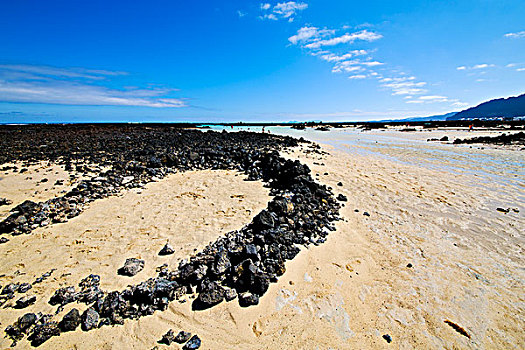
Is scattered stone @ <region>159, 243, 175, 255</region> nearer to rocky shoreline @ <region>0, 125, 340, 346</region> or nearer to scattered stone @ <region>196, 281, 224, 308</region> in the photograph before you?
rocky shoreline @ <region>0, 125, 340, 346</region>

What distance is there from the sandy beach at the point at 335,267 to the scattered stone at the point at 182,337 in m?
0.14

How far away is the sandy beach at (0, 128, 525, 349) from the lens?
3.23 metres

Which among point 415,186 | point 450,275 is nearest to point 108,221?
point 450,275

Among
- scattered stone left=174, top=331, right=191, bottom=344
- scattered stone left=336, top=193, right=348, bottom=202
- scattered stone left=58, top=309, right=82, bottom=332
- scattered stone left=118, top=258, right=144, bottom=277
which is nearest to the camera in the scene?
scattered stone left=174, top=331, right=191, bottom=344

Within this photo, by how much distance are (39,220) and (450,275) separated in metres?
10.8

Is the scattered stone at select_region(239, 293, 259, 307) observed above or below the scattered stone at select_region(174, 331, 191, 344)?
above

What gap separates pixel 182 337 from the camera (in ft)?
10.1

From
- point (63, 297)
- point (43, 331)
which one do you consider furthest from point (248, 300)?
point (63, 297)

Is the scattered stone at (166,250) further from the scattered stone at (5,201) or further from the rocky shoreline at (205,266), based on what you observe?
the scattered stone at (5,201)

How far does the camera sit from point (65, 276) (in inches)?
167

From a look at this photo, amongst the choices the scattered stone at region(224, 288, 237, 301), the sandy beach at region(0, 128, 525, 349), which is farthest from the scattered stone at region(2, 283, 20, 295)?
the scattered stone at region(224, 288, 237, 301)

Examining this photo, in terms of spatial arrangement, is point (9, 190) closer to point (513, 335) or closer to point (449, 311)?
point (449, 311)

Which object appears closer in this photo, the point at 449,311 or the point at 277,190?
the point at 449,311

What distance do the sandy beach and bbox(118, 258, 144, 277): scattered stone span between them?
112mm
